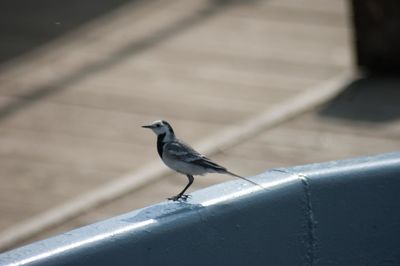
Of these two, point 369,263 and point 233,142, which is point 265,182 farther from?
point 233,142

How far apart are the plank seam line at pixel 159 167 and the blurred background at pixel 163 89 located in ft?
0.07

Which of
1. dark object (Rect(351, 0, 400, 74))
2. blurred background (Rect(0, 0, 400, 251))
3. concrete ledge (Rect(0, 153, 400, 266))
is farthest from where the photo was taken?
dark object (Rect(351, 0, 400, 74))

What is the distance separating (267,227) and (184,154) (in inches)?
28.3

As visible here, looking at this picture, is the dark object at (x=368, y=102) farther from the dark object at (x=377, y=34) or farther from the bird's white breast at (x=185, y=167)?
the bird's white breast at (x=185, y=167)

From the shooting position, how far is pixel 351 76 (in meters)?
9.20

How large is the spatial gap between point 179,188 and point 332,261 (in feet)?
8.27

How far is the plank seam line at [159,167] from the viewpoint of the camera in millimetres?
7168

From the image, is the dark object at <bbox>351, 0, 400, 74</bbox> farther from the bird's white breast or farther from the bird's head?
the bird's white breast

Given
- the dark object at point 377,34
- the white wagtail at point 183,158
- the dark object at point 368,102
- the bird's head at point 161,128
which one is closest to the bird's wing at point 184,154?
the white wagtail at point 183,158

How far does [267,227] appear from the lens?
4914mm

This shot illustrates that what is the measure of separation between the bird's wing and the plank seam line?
184 cm

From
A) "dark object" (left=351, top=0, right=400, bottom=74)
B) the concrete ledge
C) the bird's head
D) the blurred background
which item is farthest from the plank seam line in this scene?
the concrete ledge

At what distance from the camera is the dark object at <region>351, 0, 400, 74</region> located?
8.95 metres

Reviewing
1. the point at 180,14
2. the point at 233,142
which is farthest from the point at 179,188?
the point at 180,14
